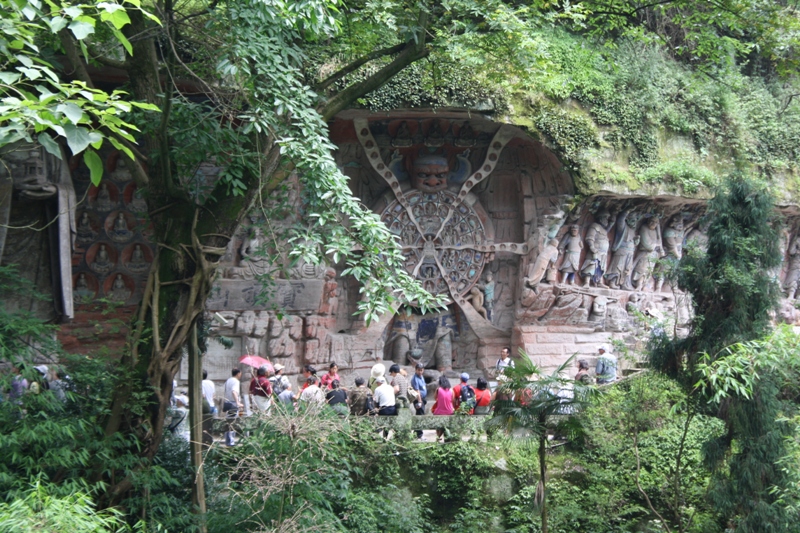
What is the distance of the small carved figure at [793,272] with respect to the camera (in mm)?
19203

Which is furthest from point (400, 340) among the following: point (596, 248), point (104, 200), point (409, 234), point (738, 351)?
point (738, 351)

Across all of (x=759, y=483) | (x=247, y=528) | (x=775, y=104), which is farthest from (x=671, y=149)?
(x=247, y=528)

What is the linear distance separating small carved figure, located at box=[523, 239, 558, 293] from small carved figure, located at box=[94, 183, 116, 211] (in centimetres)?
738

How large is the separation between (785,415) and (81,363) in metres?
7.53

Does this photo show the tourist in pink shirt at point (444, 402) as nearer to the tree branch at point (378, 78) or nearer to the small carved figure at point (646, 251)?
the tree branch at point (378, 78)

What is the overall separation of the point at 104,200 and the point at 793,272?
47.9ft

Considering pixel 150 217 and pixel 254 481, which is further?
pixel 150 217

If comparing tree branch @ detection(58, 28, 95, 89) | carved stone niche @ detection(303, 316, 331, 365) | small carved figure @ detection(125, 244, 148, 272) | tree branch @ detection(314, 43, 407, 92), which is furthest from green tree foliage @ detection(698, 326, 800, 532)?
small carved figure @ detection(125, 244, 148, 272)

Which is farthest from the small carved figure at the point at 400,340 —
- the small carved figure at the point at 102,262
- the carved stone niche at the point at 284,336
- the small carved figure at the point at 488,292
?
the small carved figure at the point at 102,262

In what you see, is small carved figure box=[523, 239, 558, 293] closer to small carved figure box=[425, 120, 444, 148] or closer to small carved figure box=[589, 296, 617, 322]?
small carved figure box=[589, 296, 617, 322]

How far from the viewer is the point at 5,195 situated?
1121 centimetres

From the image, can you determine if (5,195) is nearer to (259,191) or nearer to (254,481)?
(259,191)

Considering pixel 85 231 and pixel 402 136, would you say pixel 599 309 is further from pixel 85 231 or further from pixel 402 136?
pixel 85 231

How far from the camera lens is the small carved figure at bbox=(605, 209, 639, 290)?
16656 millimetres
